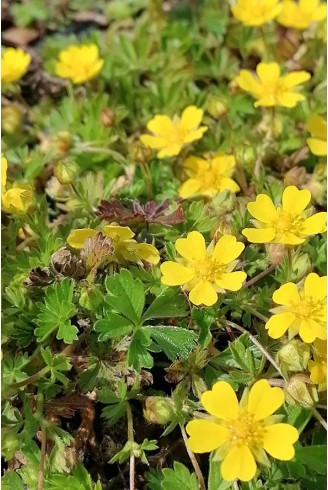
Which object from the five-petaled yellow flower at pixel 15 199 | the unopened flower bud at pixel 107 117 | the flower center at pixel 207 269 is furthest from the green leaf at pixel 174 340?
the unopened flower bud at pixel 107 117

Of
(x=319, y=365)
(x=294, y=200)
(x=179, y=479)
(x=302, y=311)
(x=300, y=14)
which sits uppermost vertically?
(x=300, y=14)

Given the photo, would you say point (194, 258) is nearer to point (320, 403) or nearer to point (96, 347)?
point (96, 347)

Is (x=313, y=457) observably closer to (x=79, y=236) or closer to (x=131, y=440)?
(x=131, y=440)

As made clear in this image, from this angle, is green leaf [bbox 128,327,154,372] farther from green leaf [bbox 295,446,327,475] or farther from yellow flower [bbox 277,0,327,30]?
yellow flower [bbox 277,0,327,30]

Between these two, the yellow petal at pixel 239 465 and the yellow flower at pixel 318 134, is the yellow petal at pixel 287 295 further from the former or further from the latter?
the yellow flower at pixel 318 134

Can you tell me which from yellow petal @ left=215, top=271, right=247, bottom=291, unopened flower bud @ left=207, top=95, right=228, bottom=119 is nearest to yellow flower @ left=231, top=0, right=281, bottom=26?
unopened flower bud @ left=207, top=95, right=228, bottom=119

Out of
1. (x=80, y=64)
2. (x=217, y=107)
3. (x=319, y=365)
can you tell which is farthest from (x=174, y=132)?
(x=319, y=365)

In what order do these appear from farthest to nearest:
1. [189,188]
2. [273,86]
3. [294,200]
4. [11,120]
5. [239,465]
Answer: [11,120] < [273,86] < [189,188] < [294,200] < [239,465]
